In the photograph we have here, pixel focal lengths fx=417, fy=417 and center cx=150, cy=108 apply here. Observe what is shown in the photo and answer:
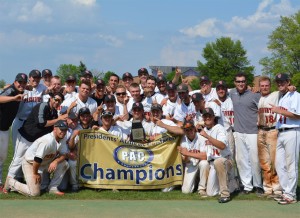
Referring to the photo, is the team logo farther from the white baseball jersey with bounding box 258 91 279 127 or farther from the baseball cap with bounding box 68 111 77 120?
the white baseball jersey with bounding box 258 91 279 127

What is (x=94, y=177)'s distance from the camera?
8.58 m

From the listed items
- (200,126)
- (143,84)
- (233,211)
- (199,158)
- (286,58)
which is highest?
(286,58)

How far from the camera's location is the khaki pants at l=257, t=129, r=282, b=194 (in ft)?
26.9

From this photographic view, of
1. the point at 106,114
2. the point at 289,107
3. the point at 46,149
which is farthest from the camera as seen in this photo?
the point at 106,114

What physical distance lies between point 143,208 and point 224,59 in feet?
228

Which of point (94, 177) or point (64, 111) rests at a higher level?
point (64, 111)

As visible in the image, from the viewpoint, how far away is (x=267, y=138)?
8273 millimetres

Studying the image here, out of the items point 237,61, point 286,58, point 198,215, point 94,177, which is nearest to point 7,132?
point 94,177

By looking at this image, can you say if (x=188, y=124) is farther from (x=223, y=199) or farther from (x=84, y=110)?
(x=84, y=110)

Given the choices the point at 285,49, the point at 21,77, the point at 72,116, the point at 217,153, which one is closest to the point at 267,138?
the point at 217,153

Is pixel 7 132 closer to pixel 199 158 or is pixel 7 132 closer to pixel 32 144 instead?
pixel 32 144

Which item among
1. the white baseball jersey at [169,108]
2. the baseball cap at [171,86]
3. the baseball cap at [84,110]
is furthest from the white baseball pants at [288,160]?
the baseball cap at [84,110]

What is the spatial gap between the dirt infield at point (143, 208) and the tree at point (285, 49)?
170 feet

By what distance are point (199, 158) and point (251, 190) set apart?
130 centimetres
